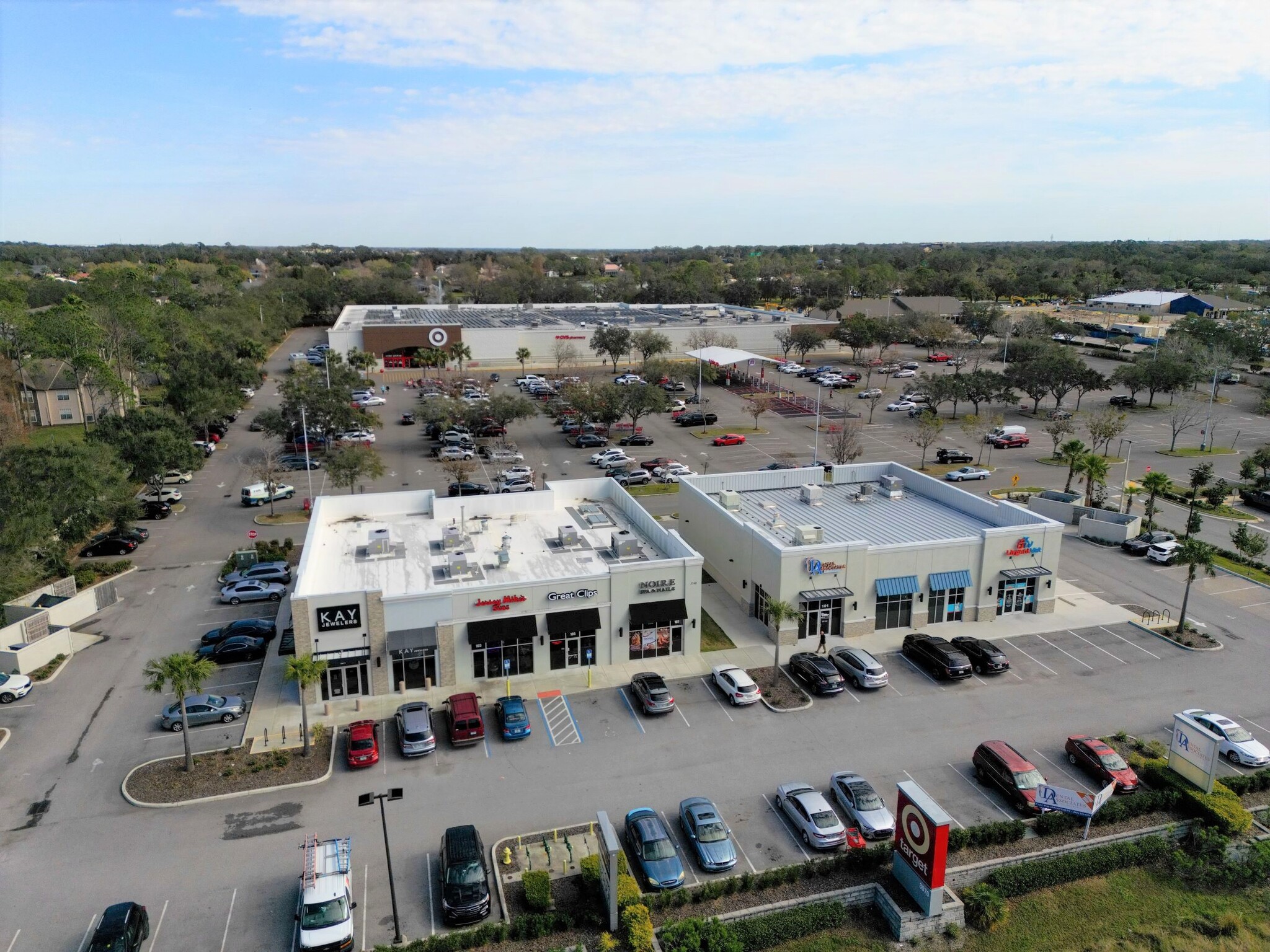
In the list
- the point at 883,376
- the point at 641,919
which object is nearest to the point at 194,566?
the point at 641,919

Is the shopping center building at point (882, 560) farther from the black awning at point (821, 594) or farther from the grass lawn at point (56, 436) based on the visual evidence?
the grass lawn at point (56, 436)

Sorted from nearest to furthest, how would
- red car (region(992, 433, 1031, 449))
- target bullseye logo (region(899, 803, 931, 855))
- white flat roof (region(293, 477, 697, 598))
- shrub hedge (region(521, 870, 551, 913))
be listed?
target bullseye logo (region(899, 803, 931, 855)) → shrub hedge (region(521, 870, 551, 913)) → white flat roof (region(293, 477, 697, 598)) → red car (region(992, 433, 1031, 449))

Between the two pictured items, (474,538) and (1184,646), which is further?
(474,538)

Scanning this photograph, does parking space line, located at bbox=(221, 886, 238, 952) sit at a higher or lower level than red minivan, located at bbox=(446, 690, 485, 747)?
lower

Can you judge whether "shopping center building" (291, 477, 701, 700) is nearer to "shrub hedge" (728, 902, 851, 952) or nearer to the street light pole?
the street light pole

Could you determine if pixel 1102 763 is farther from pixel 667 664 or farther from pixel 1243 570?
pixel 1243 570

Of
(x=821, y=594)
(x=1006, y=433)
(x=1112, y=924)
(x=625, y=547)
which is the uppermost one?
(x=625, y=547)

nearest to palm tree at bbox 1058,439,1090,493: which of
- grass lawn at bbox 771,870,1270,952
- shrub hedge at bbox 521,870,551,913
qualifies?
grass lawn at bbox 771,870,1270,952

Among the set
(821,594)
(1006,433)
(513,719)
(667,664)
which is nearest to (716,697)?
(667,664)

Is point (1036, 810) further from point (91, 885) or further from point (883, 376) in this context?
point (883, 376)
